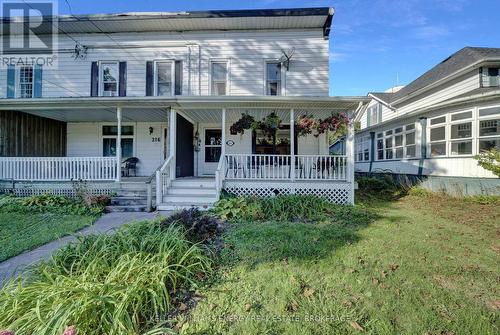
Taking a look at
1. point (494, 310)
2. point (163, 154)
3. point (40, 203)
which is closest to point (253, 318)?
point (494, 310)

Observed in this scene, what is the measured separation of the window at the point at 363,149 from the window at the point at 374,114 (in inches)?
84.5

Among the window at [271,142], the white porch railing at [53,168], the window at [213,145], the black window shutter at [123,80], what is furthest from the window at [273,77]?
the white porch railing at [53,168]

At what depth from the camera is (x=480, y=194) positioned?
9070mm

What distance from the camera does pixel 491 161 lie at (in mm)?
8594

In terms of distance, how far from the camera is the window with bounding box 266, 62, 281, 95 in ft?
36.7

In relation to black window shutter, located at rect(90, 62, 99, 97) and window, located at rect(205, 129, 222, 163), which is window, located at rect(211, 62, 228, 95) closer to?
window, located at rect(205, 129, 222, 163)

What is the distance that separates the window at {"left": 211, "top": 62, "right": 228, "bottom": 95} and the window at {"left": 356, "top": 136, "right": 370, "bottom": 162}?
12768 mm

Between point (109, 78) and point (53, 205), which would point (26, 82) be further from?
point (53, 205)

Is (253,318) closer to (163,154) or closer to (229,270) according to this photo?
(229,270)

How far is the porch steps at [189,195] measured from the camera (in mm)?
7855

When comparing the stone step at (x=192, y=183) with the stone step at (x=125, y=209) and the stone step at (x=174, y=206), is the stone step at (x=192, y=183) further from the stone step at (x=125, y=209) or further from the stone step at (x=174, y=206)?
the stone step at (x=125, y=209)

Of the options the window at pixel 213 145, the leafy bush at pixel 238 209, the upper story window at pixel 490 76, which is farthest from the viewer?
the window at pixel 213 145

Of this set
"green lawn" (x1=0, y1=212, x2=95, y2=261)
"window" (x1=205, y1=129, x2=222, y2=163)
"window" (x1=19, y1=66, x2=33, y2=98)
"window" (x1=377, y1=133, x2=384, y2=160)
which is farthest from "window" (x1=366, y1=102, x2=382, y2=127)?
"window" (x1=19, y1=66, x2=33, y2=98)

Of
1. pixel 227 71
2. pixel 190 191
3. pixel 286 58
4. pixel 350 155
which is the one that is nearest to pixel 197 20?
pixel 227 71
